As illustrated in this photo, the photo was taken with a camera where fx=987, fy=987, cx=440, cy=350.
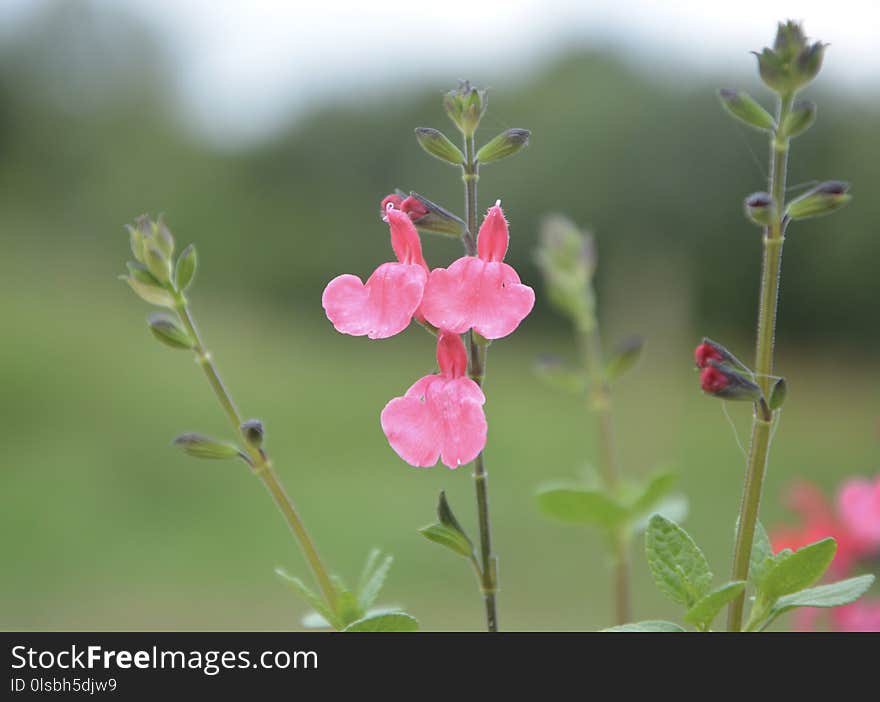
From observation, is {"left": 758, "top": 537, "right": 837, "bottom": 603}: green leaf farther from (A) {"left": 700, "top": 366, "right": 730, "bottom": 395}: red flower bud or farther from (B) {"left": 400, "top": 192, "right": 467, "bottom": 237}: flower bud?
(B) {"left": 400, "top": 192, "right": 467, "bottom": 237}: flower bud

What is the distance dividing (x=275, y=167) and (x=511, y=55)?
226 centimetres

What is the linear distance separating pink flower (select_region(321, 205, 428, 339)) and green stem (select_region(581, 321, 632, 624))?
0.29m

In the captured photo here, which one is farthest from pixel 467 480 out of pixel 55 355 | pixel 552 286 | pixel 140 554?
pixel 552 286

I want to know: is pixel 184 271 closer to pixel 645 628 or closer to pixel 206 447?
pixel 206 447

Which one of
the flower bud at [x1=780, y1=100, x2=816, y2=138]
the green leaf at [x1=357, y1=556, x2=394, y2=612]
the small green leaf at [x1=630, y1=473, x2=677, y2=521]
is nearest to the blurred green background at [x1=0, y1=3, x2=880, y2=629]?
the small green leaf at [x1=630, y1=473, x2=677, y2=521]

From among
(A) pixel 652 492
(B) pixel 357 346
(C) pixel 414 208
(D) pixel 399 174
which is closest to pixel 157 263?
(C) pixel 414 208

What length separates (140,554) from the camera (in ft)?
13.5

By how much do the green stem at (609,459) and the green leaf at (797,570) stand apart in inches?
7.9

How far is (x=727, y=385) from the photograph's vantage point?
1.29 ft

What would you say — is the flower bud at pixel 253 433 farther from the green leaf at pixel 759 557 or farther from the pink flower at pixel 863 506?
the pink flower at pixel 863 506

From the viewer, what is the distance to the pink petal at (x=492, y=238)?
440mm

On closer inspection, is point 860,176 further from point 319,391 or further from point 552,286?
point 552,286

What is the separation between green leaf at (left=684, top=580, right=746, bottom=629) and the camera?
14.3 inches

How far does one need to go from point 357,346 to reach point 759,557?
25.2ft
